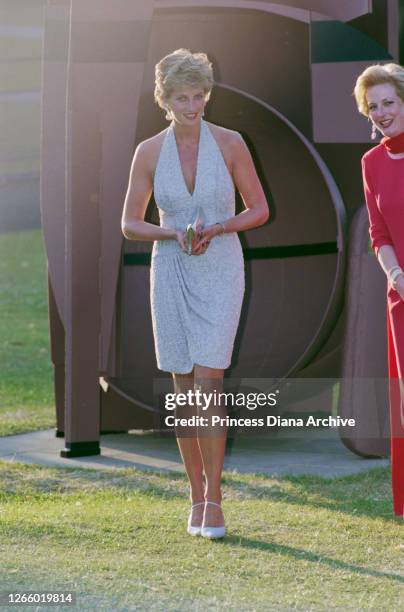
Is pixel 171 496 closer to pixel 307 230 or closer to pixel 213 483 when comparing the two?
pixel 213 483

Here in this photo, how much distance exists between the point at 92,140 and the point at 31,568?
2879 mm

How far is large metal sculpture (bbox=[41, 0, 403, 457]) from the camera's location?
695cm

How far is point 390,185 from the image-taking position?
5008mm

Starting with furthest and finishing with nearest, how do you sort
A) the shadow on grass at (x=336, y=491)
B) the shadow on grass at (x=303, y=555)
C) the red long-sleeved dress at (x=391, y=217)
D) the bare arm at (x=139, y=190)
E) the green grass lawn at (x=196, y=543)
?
1. the shadow on grass at (x=336, y=491)
2. the bare arm at (x=139, y=190)
3. the red long-sleeved dress at (x=391, y=217)
4. the shadow on grass at (x=303, y=555)
5. the green grass lawn at (x=196, y=543)

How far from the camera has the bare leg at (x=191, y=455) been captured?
5.15 meters

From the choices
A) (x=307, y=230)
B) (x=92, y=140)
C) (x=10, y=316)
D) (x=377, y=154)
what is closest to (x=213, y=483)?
(x=377, y=154)

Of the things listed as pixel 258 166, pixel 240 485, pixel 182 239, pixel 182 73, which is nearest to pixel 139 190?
pixel 182 239

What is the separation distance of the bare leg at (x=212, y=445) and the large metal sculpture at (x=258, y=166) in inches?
70.0

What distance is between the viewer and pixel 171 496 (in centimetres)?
602

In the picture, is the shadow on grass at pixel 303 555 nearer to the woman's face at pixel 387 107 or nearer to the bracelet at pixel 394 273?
the bracelet at pixel 394 273

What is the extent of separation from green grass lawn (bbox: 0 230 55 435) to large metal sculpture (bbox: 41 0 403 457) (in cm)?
93

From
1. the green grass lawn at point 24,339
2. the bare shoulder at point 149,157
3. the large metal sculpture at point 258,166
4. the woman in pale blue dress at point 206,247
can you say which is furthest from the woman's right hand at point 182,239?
the green grass lawn at point 24,339

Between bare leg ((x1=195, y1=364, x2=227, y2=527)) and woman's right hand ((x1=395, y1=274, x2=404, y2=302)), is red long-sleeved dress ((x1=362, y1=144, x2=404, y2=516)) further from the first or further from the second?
bare leg ((x1=195, y1=364, x2=227, y2=527))

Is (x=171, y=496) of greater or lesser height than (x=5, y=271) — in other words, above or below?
below
